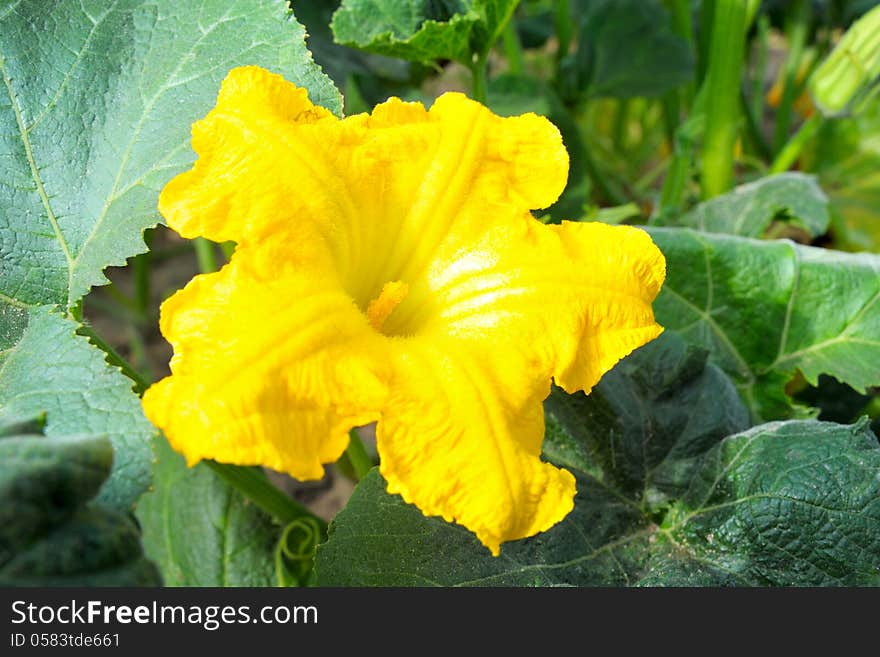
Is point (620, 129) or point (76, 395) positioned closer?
point (76, 395)

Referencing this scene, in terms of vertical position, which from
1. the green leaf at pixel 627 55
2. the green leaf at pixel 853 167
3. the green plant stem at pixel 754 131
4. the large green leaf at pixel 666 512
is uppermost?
the green leaf at pixel 627 55

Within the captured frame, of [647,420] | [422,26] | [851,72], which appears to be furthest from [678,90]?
[647,420]

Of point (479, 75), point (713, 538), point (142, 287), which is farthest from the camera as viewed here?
point (142, 287)

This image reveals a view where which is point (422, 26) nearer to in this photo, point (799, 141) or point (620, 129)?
point (799, 141)

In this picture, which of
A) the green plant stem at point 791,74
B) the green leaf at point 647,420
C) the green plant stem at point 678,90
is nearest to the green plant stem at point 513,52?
the green plant stem at point 678,90

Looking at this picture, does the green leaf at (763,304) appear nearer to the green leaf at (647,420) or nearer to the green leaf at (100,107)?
the green leaf at (647,420)

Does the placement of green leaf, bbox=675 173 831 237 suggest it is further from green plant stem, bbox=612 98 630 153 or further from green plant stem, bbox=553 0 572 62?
green plant stem, bbox=612 98 630 153

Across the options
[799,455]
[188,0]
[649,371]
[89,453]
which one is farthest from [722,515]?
[188,0]
